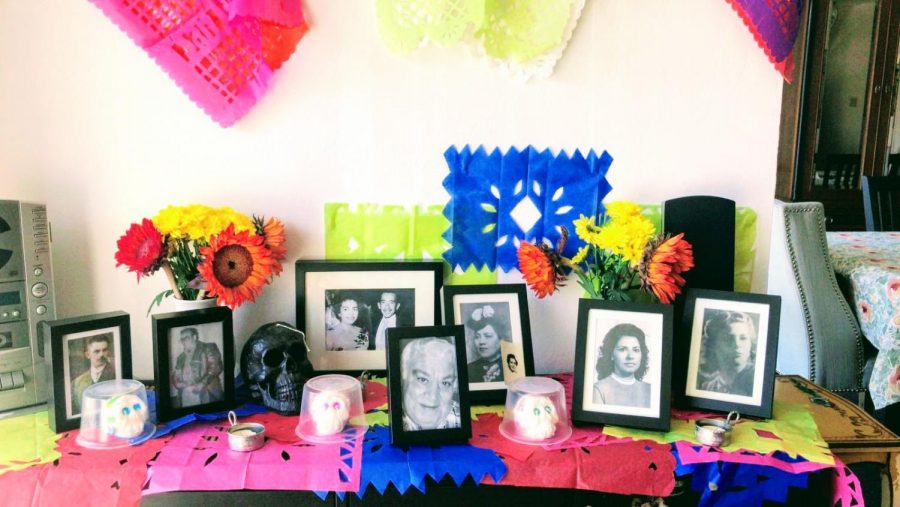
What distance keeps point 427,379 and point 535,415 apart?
0.69ft

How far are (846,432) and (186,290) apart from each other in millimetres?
1364

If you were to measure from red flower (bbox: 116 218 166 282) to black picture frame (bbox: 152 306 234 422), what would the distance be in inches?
4.3

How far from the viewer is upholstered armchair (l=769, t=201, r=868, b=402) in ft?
6.92

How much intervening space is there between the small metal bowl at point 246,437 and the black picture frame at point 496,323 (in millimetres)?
419

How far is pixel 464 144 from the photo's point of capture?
145 cm

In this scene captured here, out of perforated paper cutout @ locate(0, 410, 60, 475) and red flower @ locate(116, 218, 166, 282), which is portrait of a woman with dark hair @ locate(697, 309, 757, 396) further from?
perforated paper cutout @ locate(0, 410, 60, 475)

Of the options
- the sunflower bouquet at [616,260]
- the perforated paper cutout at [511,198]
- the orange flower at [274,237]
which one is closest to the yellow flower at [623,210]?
the sunflower bouquet at [616,260]

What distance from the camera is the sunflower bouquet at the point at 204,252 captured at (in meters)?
1.24

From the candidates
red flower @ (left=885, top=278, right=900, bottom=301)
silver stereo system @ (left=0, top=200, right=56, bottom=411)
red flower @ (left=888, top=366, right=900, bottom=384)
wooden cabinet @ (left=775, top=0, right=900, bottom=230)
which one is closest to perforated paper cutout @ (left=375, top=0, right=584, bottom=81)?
silver stereo system @ (left=0, top=200, right=56, bottom=411)

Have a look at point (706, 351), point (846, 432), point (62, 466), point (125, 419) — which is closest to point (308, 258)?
point (125, 419)

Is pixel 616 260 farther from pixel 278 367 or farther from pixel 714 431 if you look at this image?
pixel 278 367

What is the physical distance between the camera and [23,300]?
1.23 m

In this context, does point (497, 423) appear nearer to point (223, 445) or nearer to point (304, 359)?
point (304, 359)

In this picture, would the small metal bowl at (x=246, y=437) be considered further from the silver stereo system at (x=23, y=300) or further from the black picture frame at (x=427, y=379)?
the silver stereo system at (x=23, y=300)
